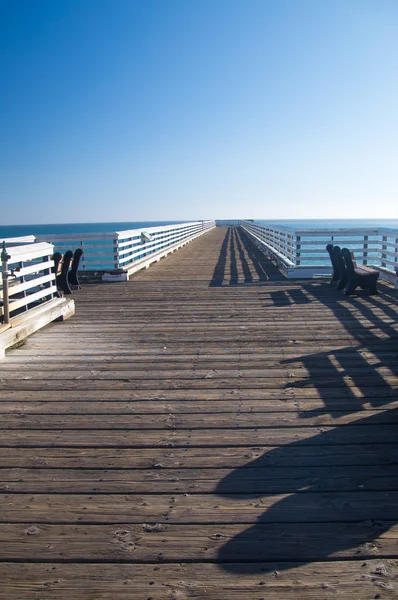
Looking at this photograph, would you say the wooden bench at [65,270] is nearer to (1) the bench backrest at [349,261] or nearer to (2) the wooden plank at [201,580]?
(1) the bench backrest at [349,261]

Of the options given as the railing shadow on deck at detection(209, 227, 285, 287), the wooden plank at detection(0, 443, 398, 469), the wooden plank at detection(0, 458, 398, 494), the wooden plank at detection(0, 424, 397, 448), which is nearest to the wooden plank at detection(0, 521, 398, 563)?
the wooden plank at detection(0, 458, 398, 494)

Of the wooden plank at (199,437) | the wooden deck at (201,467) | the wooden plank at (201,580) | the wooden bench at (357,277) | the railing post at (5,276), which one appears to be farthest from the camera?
the wooden bench at (357,277)

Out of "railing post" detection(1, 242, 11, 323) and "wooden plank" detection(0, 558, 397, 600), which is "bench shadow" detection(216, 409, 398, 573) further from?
"railing post" detection(1, 242, 11, 323)

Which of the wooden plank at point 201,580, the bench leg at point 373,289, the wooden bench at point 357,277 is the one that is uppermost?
the wooden bench at point 357,277

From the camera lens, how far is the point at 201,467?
273 cm

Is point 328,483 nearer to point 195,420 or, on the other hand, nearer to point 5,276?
point 195,420

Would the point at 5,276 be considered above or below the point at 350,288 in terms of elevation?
above

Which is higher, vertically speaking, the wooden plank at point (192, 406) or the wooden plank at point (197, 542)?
the wooden plank at point (192, 406)

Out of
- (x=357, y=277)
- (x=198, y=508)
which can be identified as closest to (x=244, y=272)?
(x=357, y=277)

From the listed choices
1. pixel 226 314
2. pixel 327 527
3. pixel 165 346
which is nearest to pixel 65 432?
pixel 327 527

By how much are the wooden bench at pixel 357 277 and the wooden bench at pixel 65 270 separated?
5304 mm

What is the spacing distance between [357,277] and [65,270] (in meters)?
5.63

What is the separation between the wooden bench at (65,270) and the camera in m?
8.55

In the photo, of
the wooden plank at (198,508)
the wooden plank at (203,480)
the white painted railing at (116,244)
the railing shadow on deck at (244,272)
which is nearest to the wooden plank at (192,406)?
the wooden plank at (203,480)
